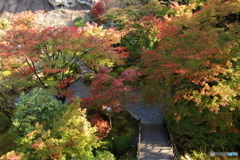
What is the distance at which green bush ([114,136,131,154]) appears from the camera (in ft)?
33.6

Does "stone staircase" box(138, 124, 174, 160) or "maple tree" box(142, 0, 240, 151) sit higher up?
"maple tree" box(142, 0, 240, 151)

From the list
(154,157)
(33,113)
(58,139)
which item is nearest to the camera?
(58,139)

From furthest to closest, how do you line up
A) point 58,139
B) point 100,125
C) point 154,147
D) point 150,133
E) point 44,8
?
1. point 44,8
2. point 150,133
3. point 100,125
4. point 154,147
5. point 58,139

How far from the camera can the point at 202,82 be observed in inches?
317

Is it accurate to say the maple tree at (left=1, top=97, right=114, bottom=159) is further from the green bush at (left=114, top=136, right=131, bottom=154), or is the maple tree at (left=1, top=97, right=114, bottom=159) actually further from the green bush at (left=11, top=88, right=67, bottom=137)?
the green bush at (left=114, top=136, right=131, bottom=154)

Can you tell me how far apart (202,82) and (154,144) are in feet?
15.3

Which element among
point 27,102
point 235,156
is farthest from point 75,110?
point 235,156

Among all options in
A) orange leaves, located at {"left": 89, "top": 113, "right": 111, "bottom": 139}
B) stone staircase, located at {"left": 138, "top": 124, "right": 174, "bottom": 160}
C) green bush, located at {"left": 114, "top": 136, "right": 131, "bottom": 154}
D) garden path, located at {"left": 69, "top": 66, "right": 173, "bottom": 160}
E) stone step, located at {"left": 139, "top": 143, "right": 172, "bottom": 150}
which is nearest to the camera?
stone staircase, located at {"left": 138, "top": 124, "right": 174, "bottom": 160}

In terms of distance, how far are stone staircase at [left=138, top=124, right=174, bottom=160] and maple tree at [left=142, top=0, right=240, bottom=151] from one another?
951 mm

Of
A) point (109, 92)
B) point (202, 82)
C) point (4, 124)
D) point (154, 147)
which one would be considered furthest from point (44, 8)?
point (202, 82)

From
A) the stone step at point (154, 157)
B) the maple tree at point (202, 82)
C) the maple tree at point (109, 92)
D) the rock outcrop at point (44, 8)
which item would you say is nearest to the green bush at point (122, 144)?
the stone step at point (154, 157)

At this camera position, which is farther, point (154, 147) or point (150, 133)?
point (150, 133)

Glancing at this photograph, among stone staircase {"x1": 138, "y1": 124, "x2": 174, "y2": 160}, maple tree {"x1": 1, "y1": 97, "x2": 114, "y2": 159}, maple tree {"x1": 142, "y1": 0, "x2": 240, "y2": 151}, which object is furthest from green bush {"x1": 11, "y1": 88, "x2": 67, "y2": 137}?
maple tree {"x1": 142, "y1": 0, "x2": 240, "y2": 151}

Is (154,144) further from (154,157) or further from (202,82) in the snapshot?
(202,82)
